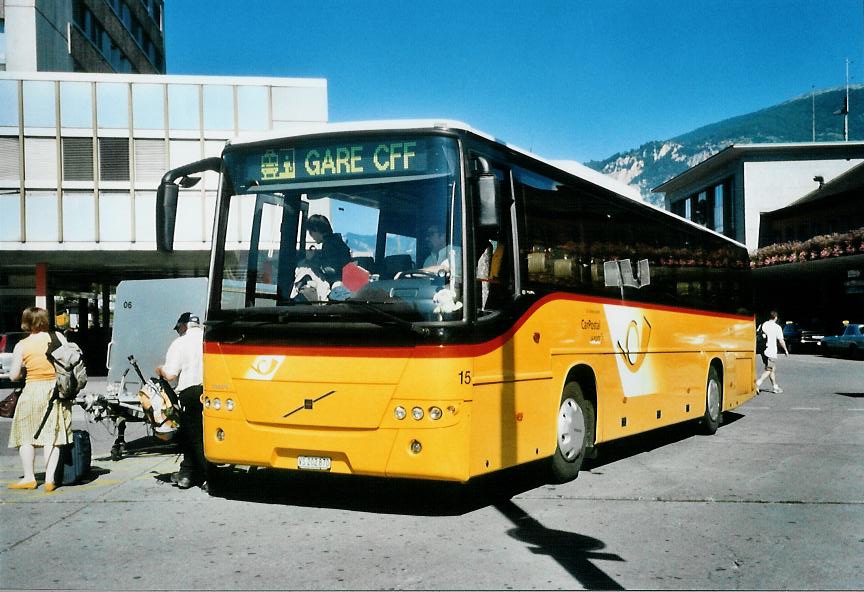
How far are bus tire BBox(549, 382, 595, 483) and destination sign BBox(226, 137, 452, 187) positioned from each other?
2.90 m

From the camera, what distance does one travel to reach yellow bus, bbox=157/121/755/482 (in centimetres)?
677

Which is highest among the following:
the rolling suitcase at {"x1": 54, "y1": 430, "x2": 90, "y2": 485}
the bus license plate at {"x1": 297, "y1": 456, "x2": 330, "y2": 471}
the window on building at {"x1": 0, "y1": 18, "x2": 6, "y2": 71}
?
the window on building at {"x1": 0, "y1": 18, "x2": 6, "y2": 71}

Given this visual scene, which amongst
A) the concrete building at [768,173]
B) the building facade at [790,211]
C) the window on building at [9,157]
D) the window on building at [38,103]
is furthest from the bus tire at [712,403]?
the concrete building at [768,173]

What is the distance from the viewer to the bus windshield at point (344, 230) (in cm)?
688

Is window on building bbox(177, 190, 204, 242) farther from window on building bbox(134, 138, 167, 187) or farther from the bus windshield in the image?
the bus windshield

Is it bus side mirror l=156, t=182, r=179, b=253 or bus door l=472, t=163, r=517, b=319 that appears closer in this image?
bus door l=472, t=163, r=517, b=319

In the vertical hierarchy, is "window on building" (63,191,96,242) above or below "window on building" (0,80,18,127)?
below

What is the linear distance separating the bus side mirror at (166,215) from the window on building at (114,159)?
80.7 feet

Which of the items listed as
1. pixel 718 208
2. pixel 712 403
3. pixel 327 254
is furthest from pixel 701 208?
pixel 327 254

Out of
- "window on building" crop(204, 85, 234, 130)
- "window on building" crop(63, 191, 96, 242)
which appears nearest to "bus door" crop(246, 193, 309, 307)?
"window on building" crop(204, 85, 234, 130)

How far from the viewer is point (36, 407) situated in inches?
325

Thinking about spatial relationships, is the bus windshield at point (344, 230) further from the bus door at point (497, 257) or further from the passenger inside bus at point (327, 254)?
the bus door at point (497, 257)

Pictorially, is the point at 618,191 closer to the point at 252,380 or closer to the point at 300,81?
the point at 252,380

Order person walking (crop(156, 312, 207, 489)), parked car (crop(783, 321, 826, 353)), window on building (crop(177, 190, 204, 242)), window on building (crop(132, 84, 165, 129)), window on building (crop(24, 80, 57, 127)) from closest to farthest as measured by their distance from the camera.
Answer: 1. person walking (crop(156, 312, 207, 489))
2. window on building (crop(24, 80, 57, 127))
3. window on building (crop(132, 84, 165, 129))
4. window on building (crop(177, 190, 204, 242))
5. parked car (crop(783, 321, 826, 353))
